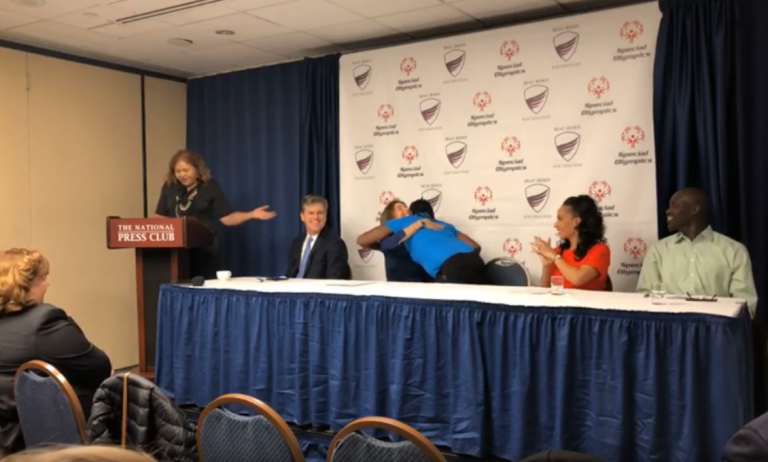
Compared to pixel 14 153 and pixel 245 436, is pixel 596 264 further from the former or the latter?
pixel 14 153

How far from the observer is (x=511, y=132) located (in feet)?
14.5

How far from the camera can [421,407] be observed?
274 cm

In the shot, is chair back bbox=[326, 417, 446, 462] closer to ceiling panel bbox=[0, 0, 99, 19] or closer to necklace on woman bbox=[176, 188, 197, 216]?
necklace on woman bbox=[176, 188, 197, 216]

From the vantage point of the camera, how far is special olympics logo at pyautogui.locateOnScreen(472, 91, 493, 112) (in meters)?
4.51

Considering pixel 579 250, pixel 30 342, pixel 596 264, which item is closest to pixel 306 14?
pixel 579 250

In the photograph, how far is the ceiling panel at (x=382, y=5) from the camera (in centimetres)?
402

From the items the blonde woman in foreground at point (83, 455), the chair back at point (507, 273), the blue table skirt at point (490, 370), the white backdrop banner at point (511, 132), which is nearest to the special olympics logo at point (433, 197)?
the white backdrop banner at point (511, 132)

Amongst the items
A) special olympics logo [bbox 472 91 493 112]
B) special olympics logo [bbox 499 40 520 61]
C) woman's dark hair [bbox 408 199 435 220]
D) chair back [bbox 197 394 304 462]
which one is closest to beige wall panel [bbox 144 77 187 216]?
woman's dark hair [bbox 408 199 435 220]

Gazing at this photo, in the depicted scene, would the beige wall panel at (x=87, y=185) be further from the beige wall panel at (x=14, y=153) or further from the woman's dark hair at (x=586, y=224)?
the woman's dark hair at (x=586, y=224)

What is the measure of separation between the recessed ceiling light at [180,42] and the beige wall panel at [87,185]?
0.88 metres

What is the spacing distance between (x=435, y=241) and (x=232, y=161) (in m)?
2.72

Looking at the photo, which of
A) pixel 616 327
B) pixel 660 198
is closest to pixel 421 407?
pixel 616 327

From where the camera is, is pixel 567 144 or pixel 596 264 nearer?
pixel 596 264

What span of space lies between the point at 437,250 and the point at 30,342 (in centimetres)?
210
